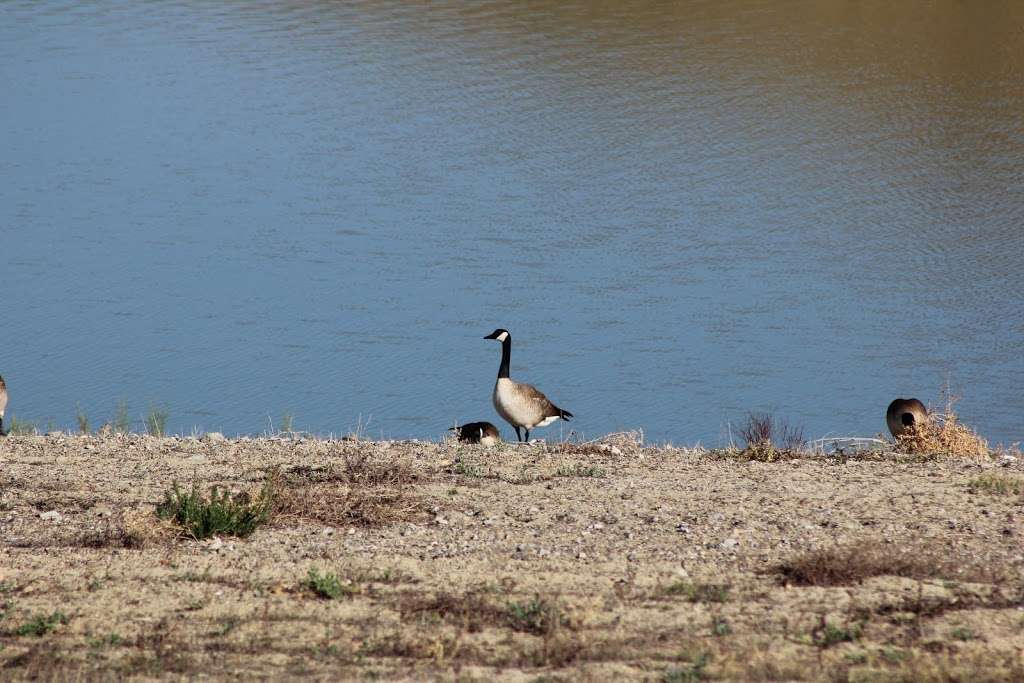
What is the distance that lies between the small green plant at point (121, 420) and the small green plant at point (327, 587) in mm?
5112

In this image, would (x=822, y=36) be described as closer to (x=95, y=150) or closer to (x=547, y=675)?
(x=95, y=150)

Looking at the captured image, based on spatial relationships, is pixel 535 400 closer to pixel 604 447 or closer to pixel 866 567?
pixel 604 447

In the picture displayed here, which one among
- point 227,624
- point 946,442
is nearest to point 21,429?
point 227,624

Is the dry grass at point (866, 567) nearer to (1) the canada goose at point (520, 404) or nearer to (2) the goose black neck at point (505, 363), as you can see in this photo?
(1) the canada goose at point (520, 404)

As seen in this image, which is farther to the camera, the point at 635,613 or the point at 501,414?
the point at 501,414

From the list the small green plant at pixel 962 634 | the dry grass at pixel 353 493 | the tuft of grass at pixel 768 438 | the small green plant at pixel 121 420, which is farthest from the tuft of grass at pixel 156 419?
the small green plant at pixel 962 634

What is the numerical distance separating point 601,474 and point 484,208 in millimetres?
12335

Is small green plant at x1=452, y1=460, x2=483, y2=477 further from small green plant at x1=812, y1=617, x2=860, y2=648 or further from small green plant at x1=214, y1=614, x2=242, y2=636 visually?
small green plant at x1=812, y1=617, x2=860, y2=648

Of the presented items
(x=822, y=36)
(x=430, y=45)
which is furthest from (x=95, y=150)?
(x=822, y=36)

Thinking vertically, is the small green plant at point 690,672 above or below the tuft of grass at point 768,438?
below

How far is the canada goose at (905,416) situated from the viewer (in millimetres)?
10453

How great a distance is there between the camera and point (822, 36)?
106 ft

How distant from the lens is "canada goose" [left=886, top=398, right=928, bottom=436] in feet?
34.3

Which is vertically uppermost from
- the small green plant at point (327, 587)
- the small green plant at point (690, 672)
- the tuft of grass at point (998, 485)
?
the tuft of grass at point (998, 485)
